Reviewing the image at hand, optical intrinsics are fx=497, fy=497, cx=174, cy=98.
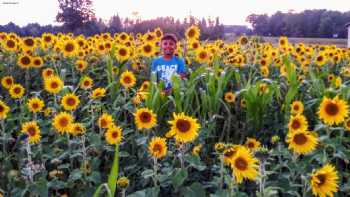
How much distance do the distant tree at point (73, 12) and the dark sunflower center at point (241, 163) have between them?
58.5 feet

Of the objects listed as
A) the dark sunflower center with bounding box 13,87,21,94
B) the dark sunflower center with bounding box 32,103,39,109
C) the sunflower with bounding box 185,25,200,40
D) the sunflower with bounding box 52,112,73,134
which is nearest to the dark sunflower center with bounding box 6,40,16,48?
the dark sunflower center with bounding box 13,87,21,94

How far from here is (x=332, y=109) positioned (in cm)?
263

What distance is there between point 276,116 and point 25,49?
2.99 m

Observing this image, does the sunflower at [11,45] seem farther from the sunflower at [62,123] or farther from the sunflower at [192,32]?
the sunflower at [62,123]

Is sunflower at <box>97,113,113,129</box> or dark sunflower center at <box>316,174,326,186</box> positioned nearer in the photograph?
dark sunflower center at <box>316,174,326,186</box>

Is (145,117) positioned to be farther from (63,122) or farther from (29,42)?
(29,42)

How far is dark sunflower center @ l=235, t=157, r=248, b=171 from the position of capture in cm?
197

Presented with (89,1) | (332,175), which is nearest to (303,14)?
(89,1)

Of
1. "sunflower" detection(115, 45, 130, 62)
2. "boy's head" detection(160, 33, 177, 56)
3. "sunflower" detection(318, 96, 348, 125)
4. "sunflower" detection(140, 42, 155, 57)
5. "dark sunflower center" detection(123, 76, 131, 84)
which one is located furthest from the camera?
"sunflower" detection(140, 42, 155, 57)

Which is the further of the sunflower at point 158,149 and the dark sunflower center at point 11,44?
the dark sunflower center at point 11,44

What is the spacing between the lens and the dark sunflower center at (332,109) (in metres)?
2.62

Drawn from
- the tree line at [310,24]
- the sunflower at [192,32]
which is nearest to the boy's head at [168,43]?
the sunflower at [192,32]

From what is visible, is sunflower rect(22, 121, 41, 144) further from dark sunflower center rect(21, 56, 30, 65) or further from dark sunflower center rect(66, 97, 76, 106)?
dark sunflower center rect(21, 56, 30, 65)

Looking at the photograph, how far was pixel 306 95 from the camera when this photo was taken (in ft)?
13.4
